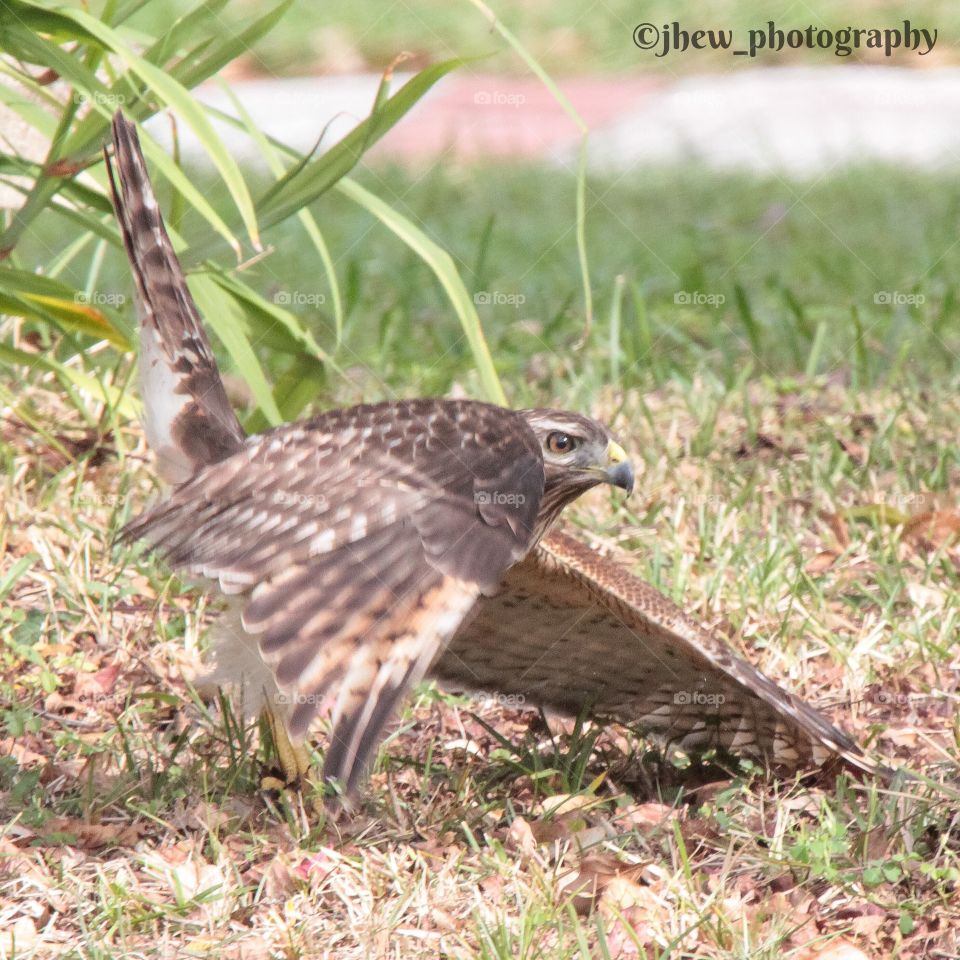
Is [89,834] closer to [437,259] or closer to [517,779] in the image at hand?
[517,779]

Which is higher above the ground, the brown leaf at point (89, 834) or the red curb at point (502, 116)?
the red curb at point (502, 116)

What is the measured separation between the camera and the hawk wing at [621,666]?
3369 mm

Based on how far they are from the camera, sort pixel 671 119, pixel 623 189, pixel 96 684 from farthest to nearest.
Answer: pixel 671 119
pixel 623 189
pixel 96 684

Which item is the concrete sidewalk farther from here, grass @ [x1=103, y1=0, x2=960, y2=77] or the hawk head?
the hawk head

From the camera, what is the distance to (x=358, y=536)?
2.90 m

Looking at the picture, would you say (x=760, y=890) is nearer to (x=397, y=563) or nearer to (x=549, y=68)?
(x=397, y=563)

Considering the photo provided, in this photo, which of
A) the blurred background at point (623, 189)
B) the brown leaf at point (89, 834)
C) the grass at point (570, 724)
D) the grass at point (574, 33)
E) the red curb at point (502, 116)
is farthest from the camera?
the grass at point (574, 33)

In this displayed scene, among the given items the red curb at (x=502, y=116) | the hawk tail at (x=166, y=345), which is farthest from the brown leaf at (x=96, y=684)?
the red curb at (x=502, y=116)

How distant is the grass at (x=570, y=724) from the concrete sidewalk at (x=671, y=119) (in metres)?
2.98

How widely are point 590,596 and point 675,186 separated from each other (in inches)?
243

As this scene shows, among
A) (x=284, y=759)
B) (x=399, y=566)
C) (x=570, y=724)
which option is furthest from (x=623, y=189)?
(x=399, y=566)

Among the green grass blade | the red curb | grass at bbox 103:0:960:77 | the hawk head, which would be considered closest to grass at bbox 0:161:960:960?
the hawk head

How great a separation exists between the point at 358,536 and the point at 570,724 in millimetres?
1361

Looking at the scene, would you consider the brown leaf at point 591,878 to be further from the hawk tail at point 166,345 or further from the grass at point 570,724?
the hawk tail at point 166,345
